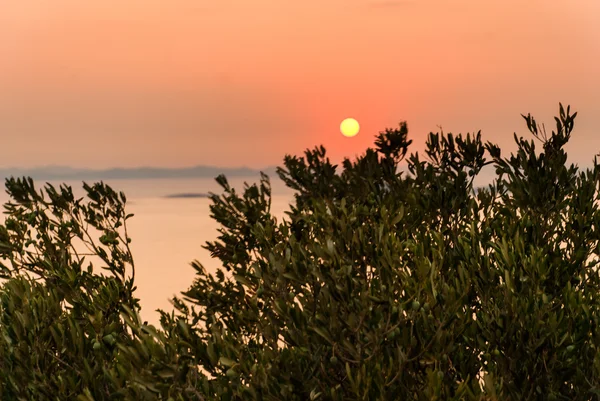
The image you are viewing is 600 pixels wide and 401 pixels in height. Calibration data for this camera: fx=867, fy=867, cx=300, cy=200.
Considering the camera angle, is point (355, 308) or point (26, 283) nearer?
point (355, 308)

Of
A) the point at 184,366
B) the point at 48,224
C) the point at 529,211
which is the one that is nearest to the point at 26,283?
the point at 48,224

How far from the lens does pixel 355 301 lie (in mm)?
11273

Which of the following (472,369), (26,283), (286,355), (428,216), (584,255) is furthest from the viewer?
(428,216)

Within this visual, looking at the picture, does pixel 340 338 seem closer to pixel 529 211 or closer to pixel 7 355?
pixel 7 355

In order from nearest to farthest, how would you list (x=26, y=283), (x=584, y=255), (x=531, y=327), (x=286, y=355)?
(x=286, y=355) → (x=531, y=327) → (x=26, y=283) → (x=584, y=255)

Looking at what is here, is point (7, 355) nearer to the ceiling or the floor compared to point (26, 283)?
nearer to the floor

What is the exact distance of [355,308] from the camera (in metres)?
11.4

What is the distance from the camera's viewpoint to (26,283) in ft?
47.9

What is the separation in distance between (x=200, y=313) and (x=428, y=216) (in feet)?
17.1

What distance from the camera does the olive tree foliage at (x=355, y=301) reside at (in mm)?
11148

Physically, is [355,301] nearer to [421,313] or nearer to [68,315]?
[421,313]

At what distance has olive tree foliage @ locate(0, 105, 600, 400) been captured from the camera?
1115cm

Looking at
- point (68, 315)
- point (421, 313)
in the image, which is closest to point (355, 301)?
point (421, 313)

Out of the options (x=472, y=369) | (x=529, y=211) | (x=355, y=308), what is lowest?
(x=472, y=369)
